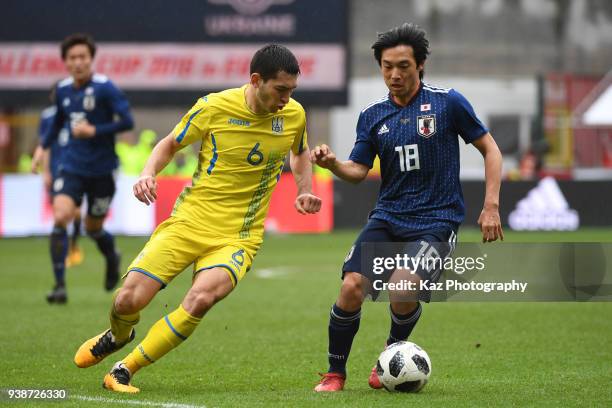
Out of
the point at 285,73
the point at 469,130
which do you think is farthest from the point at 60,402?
the point at 469,130

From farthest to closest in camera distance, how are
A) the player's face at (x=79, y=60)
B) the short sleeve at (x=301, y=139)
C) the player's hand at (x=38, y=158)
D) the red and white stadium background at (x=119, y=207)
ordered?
the red and white stadium background at (x=119, y=207)
the player's hand at (x=38, y=158)
the player's face at (x=79, y=60)
the short sleeve at (x=301, y=139)

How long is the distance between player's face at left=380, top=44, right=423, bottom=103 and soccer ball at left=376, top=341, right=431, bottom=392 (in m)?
1.37

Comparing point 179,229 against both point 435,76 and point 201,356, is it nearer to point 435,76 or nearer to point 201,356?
point 201,356

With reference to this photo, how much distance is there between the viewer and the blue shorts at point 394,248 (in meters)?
6.36

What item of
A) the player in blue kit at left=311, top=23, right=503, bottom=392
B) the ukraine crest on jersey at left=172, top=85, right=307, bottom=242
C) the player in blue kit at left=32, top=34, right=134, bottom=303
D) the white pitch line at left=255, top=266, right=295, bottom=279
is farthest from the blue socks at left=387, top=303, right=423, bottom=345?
the white pitch line at left=255, top=266, right=295, bottom=279

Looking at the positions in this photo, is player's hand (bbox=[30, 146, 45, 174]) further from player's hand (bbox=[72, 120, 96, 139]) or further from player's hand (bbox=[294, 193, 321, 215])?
player's hand (bbox=[294, 193, 321, 215])

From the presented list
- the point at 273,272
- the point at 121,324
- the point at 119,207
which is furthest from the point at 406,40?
the point at 119,207

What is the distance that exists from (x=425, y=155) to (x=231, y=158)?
1.05 m

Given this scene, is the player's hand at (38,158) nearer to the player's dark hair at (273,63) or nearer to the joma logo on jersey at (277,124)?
the joma logo on jersey at (277,124)

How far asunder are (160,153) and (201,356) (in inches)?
76.2

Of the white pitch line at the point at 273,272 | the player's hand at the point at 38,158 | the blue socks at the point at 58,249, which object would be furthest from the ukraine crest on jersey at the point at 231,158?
the white pitch line at the point at 273,272

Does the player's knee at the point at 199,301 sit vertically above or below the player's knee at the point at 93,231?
above

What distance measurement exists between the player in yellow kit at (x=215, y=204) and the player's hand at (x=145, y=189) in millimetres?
93

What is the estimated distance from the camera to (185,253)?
21.5 feet
